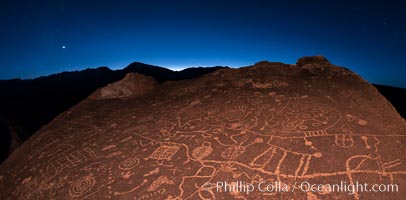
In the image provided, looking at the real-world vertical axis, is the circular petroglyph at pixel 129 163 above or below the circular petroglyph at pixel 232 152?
below

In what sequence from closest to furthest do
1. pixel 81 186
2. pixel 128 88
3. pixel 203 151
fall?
1. pixel 81 186
2. pixel 203 151
3. pixel 128 88

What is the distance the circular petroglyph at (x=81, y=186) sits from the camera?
9.49 ft

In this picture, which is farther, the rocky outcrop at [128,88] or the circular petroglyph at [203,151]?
the rocky outcrop at [128,88]

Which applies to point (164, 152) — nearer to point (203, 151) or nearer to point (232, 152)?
point (203, 151)

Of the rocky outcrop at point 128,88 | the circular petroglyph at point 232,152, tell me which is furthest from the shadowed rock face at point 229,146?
the rocky outcrop at point 128,88

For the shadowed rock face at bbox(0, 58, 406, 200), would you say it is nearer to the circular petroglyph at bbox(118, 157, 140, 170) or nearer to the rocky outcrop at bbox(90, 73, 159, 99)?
the circular petroglyph at bbox(118, 157, 140, 170)

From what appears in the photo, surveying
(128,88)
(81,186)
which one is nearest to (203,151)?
(81,186)

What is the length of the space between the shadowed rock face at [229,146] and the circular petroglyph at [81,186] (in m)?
0.02

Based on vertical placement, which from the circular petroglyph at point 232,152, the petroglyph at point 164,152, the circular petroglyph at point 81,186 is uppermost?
the circular petroglyph at point 232,152

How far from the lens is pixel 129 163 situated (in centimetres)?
324

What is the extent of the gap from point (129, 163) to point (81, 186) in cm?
61

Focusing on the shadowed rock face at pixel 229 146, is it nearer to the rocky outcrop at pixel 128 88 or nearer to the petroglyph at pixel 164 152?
the petroglyph at pixel 164 152

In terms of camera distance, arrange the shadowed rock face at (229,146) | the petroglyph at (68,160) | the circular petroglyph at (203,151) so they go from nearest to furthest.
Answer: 1. the shadowed rock face at (229,146)
2. the circular petroglyph at (203,151)
3. the petroglyph at (68,160)

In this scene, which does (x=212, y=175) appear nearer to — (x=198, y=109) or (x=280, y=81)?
(x=198, y=109)
